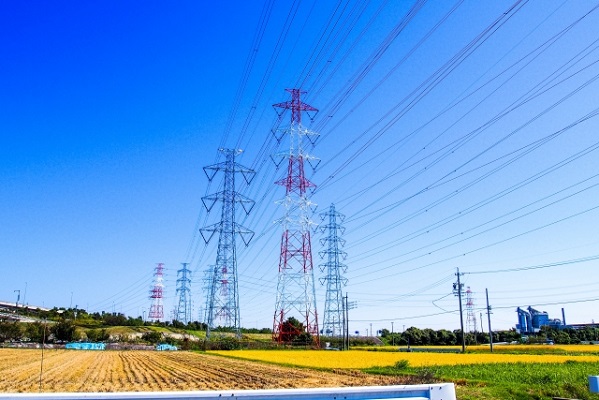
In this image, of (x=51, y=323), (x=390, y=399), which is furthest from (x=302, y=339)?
(x=51, y=323)

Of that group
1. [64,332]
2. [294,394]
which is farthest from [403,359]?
[64,332]

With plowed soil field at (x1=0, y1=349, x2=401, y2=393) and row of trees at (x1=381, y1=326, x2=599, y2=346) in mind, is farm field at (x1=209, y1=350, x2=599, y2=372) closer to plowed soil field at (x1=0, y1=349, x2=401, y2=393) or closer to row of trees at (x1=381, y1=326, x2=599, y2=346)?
plowed soil field at (x1=0, y1=349, x2=401, y2=393)

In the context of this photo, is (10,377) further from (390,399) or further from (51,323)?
(51,323)

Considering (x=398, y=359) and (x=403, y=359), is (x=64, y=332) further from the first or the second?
(x=403, y=359)

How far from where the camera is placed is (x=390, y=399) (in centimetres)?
298

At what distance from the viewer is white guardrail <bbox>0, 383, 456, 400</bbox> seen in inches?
97.3

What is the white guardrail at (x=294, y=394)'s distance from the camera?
2.47 metres

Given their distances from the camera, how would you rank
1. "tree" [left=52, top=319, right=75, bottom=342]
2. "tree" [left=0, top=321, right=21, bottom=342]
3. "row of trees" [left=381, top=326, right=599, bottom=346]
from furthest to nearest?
"tree" [left=52, top=319, right=75, bottom=342] → "tree" [left=0, top=321, right=21, bottom=342] → "row of trees" [left=381, top=326, right=599, bottom=346]

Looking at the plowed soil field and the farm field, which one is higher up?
the plowed soil field

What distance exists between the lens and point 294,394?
2762mm

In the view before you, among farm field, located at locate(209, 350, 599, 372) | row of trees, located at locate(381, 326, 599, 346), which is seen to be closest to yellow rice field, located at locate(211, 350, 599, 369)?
farm field, located at locate(209, 350, 599, 372)

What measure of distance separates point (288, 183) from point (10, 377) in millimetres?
29355

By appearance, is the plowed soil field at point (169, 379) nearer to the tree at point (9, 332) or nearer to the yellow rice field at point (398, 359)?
the yellow rice field at point (398, 359)

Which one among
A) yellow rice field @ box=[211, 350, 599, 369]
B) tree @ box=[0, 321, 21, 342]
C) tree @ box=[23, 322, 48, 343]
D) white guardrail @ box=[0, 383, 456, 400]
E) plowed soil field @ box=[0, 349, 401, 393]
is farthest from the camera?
tree @ box=[23, 322, 48, 343]
